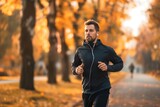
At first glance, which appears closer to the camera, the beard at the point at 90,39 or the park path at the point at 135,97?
the beard at the point at 90,39

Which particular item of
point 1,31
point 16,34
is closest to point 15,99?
point 1,31

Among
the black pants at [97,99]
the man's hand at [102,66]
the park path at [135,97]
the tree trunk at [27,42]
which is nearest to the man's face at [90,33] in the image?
the man's hand at [102,66]

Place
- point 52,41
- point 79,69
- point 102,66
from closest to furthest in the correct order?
point 102,66 → point 79,69 → point 52,41

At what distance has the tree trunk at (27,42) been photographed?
2261cm

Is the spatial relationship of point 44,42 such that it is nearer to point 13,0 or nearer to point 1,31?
point 13,0

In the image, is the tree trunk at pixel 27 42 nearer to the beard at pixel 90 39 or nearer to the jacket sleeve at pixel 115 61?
the jacket sleeve at pixel 115 61

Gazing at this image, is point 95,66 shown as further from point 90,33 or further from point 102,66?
point 90,33

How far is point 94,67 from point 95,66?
0.02 metres

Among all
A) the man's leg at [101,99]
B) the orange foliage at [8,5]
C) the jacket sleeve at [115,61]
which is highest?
the orange foliage at [8,5]

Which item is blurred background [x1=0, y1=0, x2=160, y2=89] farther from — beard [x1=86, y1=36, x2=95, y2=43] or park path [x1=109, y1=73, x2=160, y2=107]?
beard [x1=86, y1=36, x2=95, y2=43]

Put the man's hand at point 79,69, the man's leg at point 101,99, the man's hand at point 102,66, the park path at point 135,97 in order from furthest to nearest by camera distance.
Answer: the park path at point 135,97
the man's leg at point 101,99
the man's hand at point 79,69
the man's hand at point 102,66

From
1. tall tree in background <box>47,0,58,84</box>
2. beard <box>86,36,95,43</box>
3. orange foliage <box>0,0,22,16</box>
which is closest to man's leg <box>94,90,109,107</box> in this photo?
beard <box>86,36,95,43</box>

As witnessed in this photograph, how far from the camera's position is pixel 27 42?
74.6ft

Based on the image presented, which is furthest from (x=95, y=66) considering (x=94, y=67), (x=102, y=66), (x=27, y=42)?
(x=27, y=42)
